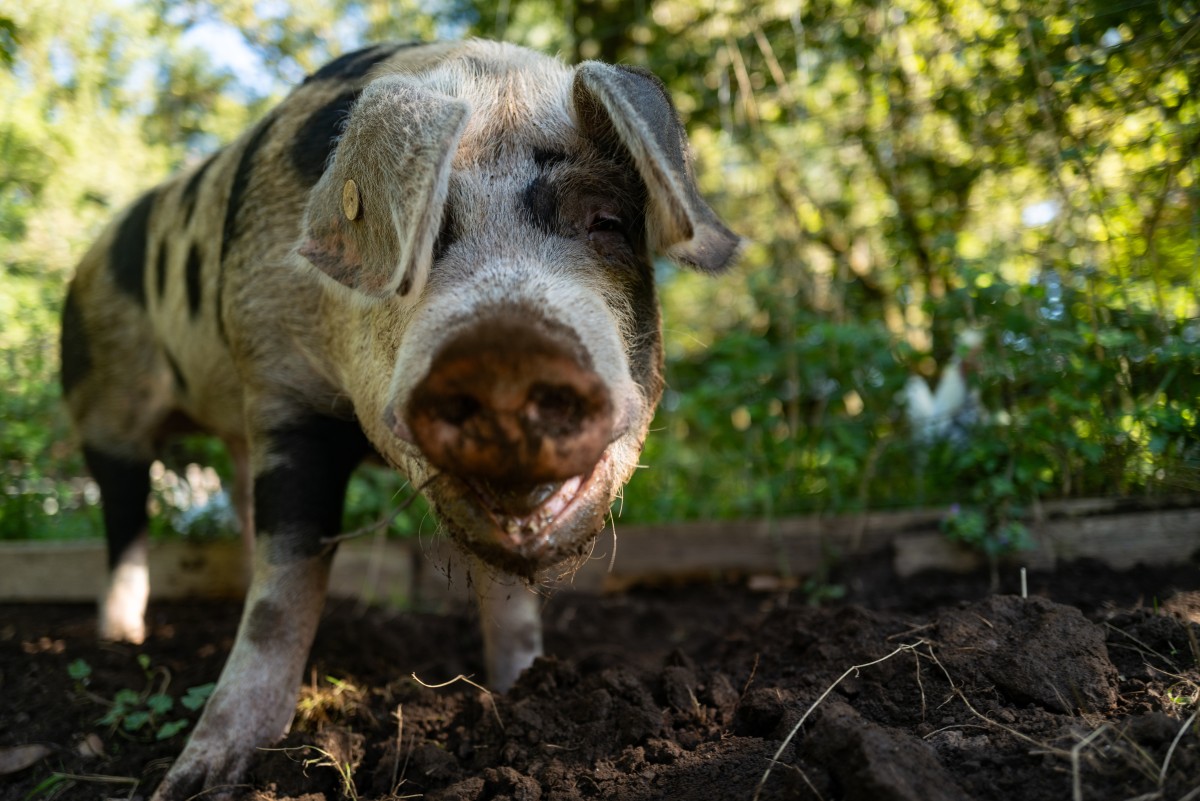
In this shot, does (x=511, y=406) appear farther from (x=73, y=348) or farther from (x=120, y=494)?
(x=73, y=348)

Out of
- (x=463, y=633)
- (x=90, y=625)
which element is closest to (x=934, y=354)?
(x=463, y=633)

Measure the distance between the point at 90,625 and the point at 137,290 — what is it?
1598 millimetres

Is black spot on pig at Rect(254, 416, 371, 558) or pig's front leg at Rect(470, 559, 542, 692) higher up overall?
black spot on pig at Rect(254, 416, 371, 558)

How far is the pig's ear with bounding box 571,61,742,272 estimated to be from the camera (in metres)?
1.82

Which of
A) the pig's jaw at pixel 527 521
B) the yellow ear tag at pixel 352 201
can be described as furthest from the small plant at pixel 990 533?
the yellow ear tag at pixel 352 201

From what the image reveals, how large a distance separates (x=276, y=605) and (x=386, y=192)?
1360 millimetres

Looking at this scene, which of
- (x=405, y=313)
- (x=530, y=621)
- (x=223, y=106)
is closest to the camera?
Result: (x=405, y=313)

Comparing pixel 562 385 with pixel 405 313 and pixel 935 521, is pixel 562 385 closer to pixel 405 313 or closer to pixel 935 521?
pixel 405 313

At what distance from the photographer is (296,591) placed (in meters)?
2.51

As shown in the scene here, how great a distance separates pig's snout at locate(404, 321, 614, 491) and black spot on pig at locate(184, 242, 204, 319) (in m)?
2.02

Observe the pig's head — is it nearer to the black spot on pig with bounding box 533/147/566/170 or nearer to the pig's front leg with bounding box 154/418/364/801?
the black spot on pig with bounding box 533/147/566/170

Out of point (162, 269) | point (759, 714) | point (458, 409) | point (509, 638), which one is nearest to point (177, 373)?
point (162, 269)

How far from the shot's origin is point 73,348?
395 centimetres

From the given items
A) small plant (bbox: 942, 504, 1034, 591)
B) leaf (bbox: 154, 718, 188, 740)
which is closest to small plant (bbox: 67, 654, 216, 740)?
leaf (bbox: 154, 718, 188, 740)
